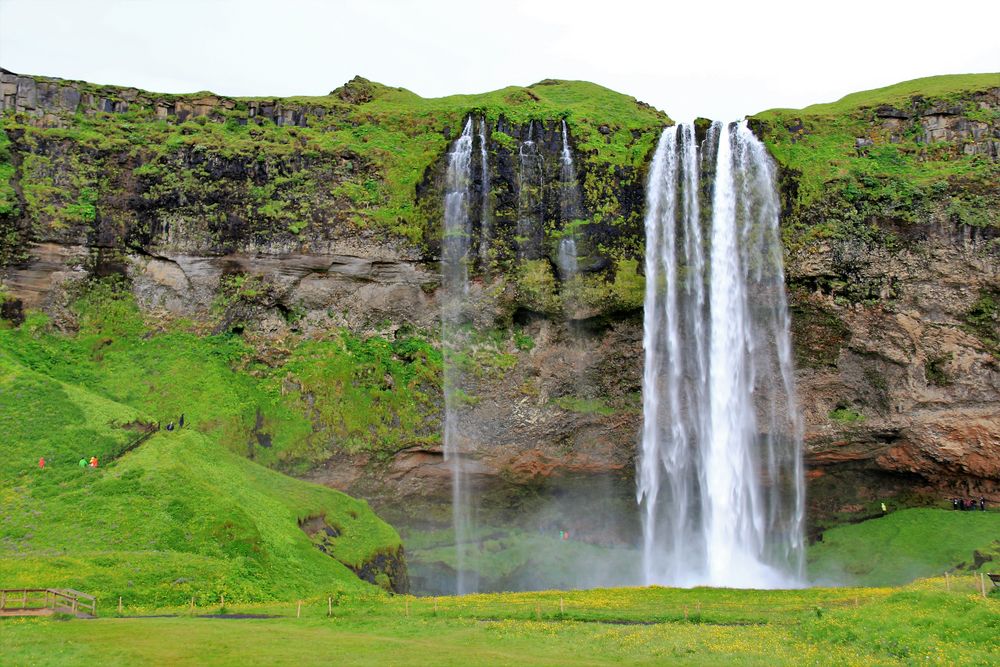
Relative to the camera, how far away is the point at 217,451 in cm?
4138

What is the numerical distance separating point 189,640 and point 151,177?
38808mm

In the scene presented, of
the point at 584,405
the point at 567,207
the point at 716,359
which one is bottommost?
the point at 584,405

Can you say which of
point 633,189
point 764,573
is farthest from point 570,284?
point 764,573

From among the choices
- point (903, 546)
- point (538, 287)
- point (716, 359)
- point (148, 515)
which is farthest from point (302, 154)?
point (903, 546)

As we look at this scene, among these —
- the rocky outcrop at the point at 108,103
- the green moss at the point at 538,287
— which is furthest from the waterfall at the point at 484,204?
the rocky outcrop at the point at 108,103

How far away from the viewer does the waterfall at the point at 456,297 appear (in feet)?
161

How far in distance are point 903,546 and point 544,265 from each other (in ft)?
84.5

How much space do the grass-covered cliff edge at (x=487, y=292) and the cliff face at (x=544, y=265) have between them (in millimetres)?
135

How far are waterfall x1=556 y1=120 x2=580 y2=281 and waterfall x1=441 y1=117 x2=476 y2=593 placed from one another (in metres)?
5.69

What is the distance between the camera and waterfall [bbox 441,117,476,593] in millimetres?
49000

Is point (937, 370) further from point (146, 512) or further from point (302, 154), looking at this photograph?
point (146, 512)

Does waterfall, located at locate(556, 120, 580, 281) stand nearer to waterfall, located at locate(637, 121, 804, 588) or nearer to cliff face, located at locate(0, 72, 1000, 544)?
cliff face, located at locate(0, 72, 1000, 544)

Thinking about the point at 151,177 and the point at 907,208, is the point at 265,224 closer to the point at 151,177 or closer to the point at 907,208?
the point at 151,177

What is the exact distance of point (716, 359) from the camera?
48562 millimetres
